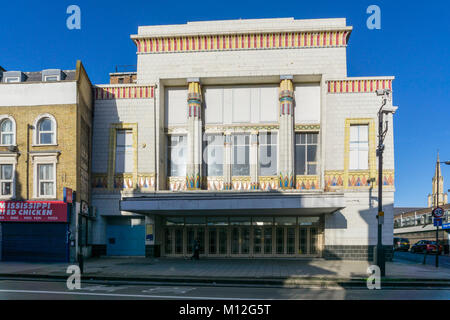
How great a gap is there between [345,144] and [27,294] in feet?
60.3

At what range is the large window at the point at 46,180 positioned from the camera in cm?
2308

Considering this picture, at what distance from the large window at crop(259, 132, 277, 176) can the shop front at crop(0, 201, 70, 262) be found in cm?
1173

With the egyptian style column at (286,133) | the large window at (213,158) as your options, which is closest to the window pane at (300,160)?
the egyptian style column at (286,133)

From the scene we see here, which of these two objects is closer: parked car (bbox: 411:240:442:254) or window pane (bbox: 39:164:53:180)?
window pane (bbox: 39:164:53:180)

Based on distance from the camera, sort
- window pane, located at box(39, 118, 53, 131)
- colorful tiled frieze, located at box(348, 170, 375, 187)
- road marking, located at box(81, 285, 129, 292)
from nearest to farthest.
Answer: road marking, located at box(81, 285, 129, 292), window pane, located at box(39, 118, 53, 131), colorful tiled frieze, located at box(348, 170, 375, 187)

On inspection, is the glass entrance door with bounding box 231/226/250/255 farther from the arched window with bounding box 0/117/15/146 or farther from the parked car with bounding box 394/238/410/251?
the parked car with bounding box 394/238/410/251

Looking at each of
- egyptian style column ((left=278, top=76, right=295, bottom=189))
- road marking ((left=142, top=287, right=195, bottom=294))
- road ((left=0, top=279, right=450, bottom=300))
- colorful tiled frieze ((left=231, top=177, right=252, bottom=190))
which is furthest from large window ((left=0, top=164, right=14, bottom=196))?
egyptian style column ((left=278, top=76, right=295, bottom=189))

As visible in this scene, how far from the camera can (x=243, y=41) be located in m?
25.2

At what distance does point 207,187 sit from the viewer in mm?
25562

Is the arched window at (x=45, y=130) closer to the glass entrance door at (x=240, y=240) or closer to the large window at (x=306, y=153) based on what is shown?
the glass entrance door at (x=240, y=240)

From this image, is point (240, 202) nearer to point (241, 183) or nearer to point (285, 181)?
point (241, 183)

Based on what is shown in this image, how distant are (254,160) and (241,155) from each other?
95 centimetres

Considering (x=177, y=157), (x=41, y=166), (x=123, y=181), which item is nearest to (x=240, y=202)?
(x=177, y=157)

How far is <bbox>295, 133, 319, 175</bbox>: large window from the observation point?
25062 millimetres
